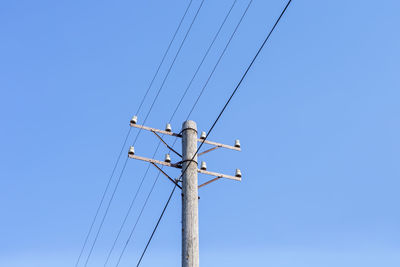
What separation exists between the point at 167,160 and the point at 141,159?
55 centimetres

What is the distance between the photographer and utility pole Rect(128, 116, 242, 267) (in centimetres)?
971

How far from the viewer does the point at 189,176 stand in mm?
10438

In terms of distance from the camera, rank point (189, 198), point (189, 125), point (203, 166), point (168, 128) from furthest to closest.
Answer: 1. point (168, 128)
2. point (203, 166)
3. point (189, 125)
4. point (189, 198)

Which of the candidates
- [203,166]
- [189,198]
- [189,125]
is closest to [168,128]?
[189,125]

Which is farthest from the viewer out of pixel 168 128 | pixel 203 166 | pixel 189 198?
pixel 168 128

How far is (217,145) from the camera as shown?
472 inches

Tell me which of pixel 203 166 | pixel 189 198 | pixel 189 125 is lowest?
pixel 189 198

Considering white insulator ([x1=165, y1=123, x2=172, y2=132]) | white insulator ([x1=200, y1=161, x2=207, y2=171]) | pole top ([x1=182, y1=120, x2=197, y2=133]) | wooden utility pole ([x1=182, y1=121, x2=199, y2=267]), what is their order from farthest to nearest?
white insulator ([x1=165, y1=123, x2=172, y2=132])
white insulator ([x1=200, y1=161, x2=207, y2=171])
pole top ([x1=182, y1=120, x2=197, y2=133])
wooden utility pole ([x1=182, y1=121, x2=199, y2=267])

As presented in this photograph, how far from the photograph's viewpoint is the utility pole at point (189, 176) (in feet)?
31.9

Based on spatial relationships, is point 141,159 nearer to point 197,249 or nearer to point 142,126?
point 142,126

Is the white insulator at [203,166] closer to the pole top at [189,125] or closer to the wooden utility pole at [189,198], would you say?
the wooden utility pole at [189,198]

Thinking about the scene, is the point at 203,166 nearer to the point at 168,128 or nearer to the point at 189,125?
the point at 189,125

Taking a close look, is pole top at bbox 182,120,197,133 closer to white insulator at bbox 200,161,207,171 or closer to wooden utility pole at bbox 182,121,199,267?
wooden utility pole at bbox 182,121,199,267

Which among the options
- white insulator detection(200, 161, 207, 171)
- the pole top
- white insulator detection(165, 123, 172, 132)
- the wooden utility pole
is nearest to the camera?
the wooden utility pole
